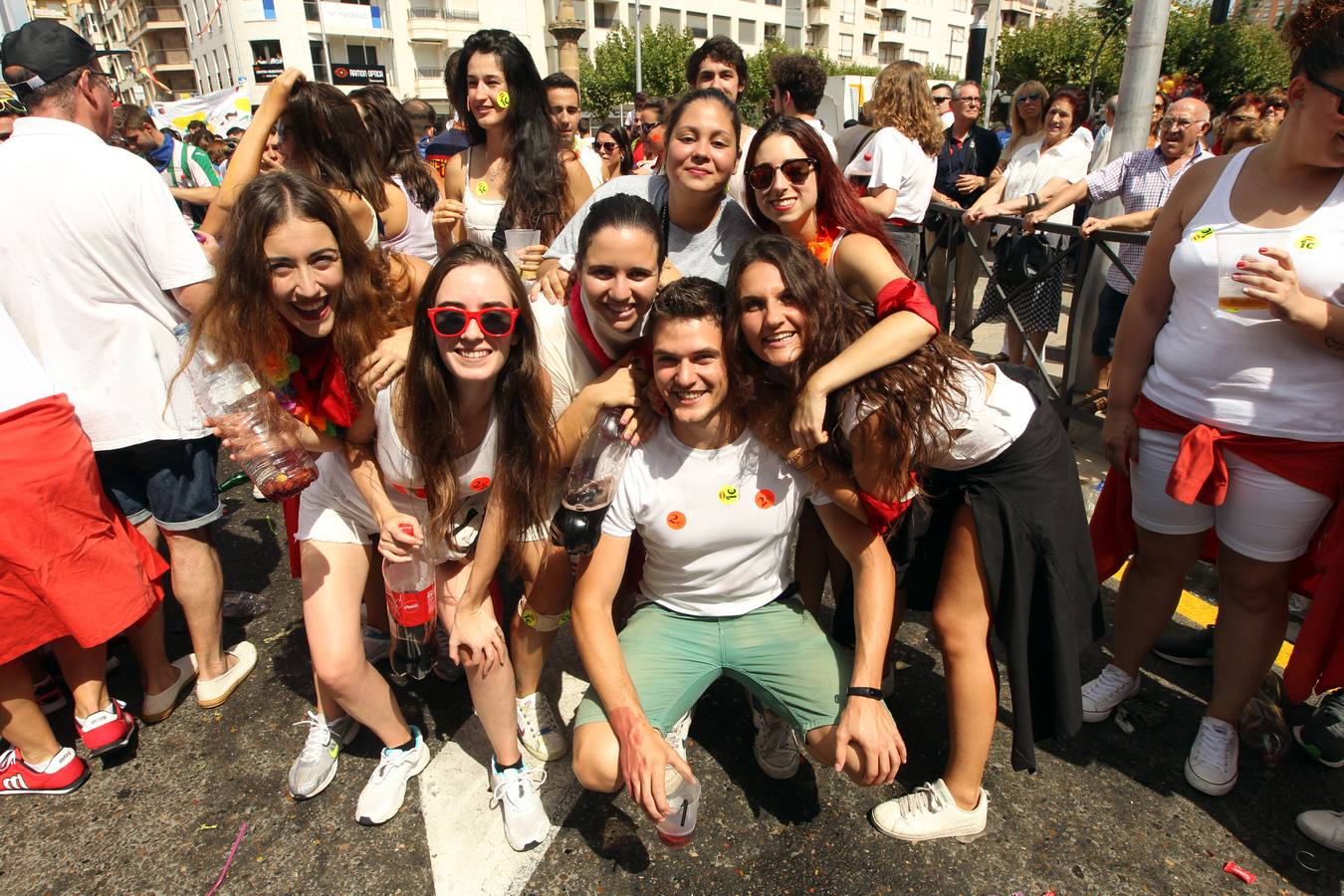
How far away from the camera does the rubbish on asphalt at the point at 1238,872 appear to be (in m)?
2.00

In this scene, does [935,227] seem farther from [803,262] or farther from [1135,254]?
[803,262]

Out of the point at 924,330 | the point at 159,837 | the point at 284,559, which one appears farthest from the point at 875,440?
the point at 284,559

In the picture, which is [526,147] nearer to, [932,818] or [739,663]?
[739,663]

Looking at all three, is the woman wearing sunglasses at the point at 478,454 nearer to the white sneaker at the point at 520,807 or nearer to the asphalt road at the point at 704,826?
the white sneaker at the point at 520,807

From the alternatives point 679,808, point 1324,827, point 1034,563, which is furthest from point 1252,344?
point 679,808

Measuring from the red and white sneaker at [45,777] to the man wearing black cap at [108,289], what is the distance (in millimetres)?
294

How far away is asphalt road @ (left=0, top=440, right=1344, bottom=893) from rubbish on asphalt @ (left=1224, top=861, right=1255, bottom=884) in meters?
0.03

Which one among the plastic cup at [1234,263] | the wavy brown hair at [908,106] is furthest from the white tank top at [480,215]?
the wavy brown hair at [908,106]

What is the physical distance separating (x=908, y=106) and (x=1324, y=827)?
14.6 feet

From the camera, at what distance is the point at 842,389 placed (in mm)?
1998

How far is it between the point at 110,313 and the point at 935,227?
562 cm

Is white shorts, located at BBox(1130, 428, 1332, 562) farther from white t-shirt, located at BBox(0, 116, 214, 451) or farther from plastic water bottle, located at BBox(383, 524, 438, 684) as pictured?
white t-shirt, located at BBox(0, 116, 214, 451)

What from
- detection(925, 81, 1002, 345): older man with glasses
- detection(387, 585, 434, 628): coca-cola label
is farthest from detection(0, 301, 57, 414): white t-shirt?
detection(925, 81, 1002, 345): older man with glasses

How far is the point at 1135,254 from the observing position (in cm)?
446
